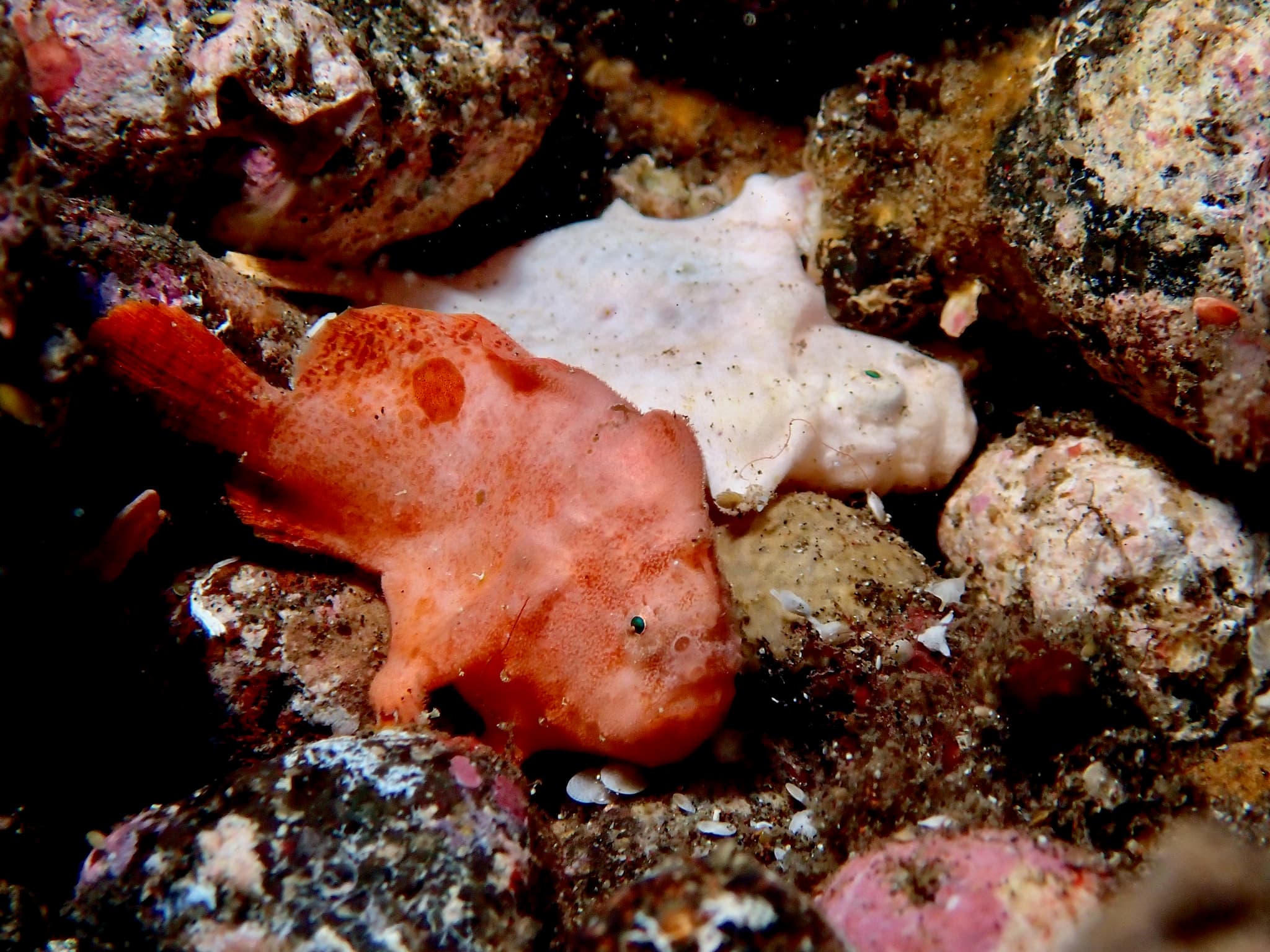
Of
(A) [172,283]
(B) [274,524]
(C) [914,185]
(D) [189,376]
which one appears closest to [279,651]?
(B) [274,524]

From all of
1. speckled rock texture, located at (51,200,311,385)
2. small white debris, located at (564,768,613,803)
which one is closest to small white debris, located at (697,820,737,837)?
small white debris, located at (564,768,613,803)

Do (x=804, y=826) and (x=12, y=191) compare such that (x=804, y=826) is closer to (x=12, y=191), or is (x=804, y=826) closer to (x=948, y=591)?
(x=948, y=591)

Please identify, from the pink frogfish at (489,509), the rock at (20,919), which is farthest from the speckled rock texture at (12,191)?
the rock at (20,919)

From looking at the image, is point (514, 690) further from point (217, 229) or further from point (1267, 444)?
point (1267, 444)

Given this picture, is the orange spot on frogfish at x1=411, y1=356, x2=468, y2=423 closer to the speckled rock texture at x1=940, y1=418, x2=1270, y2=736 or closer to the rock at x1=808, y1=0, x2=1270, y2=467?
the rock at x1=808, y1=0, x2=1270, y2=467

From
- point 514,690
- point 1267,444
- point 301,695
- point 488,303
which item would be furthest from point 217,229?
point 1267,444

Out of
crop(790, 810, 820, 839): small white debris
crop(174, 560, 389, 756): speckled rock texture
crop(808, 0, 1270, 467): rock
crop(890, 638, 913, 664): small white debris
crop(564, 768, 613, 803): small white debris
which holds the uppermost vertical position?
crop(808, 0, 1270, 467): rock
